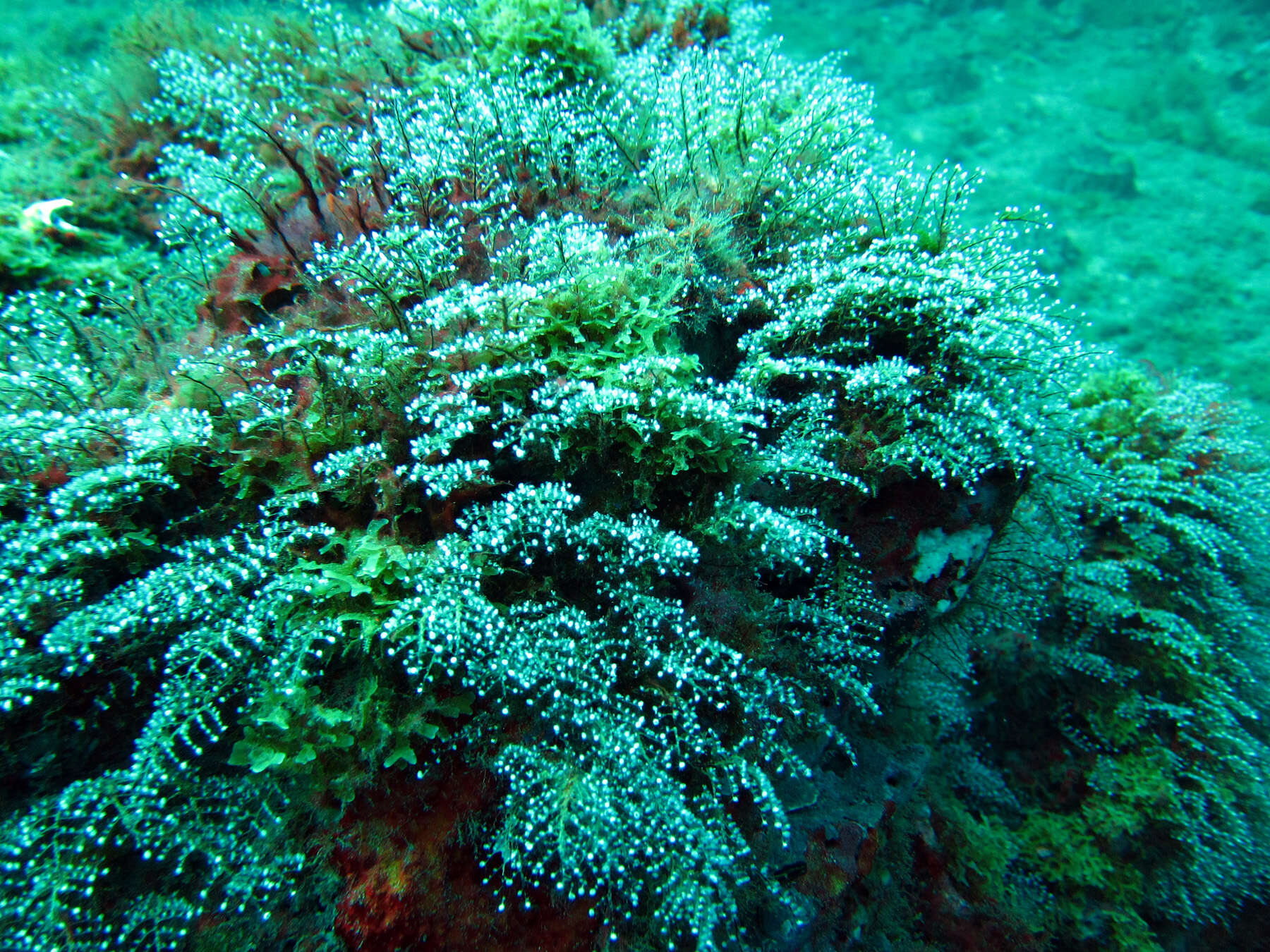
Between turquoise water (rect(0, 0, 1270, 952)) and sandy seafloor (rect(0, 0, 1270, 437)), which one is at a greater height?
sandy seafloor (rect(0, 0, 1270, 437))

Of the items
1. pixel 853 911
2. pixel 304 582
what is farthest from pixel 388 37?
pixel 853 911

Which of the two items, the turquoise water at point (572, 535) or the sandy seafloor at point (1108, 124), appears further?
the sandy seafloor at point (1108, 124)

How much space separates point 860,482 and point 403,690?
2871mm

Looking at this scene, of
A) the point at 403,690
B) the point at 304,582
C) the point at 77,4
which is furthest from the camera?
the point at 77,4

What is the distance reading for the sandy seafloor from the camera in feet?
33.6

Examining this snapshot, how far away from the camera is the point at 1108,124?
1320cm

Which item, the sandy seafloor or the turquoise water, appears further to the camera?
the sandy seafloor

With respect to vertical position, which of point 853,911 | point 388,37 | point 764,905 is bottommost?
point 853,911

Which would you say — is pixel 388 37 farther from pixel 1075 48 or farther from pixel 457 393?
pixel 1075 48

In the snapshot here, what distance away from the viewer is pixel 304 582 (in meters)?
2.78

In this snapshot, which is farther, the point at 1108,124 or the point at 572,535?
the point at 1108,124

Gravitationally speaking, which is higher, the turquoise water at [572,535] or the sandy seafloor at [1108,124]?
the sandy seafloor at [1108,124]

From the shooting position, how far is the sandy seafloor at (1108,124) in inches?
404

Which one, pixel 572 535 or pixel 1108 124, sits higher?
pixel 1108 124
